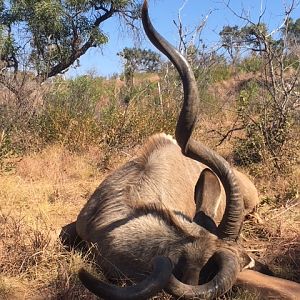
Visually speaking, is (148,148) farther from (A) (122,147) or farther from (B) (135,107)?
(B) (135,107)

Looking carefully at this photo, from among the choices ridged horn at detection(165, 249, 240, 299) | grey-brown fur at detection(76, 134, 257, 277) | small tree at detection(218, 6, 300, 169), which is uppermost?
small tree at detection(218, 6, 300, 169)

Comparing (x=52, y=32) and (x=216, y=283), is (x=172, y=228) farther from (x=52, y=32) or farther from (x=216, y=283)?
(x=52, y=32)

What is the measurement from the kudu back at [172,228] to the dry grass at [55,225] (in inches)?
10.3

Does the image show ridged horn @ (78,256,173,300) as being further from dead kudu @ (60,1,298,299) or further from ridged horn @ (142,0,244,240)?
ridged horn @ (142,0,244,240)

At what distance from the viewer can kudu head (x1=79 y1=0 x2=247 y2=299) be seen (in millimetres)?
3057

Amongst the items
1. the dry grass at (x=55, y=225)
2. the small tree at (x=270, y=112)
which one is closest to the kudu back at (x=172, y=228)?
the dry grass at (x=55, y=225)

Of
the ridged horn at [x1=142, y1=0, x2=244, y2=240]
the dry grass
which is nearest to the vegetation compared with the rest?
the dry grass

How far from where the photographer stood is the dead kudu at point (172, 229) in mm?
3352

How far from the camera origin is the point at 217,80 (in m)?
21.9

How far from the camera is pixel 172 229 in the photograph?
12.9ft

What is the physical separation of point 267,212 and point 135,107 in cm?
420

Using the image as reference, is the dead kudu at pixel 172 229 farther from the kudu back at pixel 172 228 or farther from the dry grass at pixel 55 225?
the dry grass at pixel 55 225

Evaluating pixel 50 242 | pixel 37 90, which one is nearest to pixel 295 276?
pixel 50 242

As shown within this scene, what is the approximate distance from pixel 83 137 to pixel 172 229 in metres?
5.57
